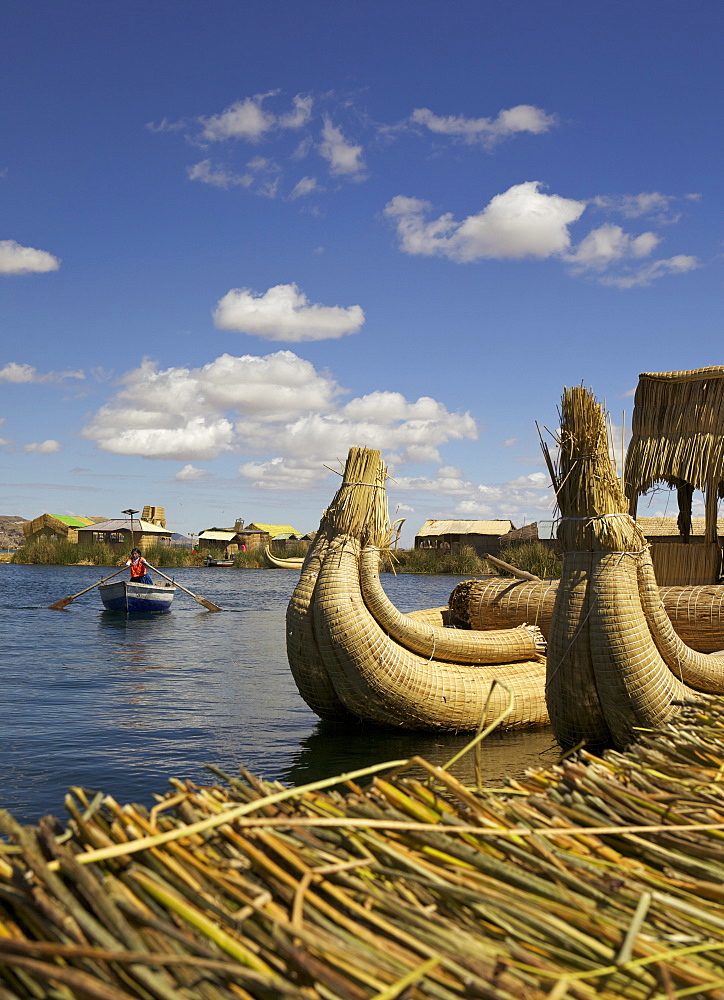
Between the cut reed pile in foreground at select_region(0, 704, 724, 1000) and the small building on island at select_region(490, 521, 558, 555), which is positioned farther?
the small building on island at select_region(490, 521, 558, 555)

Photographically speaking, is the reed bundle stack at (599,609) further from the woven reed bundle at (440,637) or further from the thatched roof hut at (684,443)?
the thatched roof hut at (684,443)

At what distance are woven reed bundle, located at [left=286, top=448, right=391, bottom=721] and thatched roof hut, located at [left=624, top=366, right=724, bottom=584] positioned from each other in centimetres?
638

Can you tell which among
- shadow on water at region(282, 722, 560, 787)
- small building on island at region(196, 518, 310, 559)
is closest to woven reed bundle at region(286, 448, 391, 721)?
shadow on water at region(282, 722, 560, 787)

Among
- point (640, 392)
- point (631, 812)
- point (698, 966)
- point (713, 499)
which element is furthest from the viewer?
point (640, 392)

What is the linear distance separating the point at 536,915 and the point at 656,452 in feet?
38.4

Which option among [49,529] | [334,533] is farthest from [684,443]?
[49,529]

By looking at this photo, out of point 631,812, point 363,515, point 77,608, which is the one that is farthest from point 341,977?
point 77,608

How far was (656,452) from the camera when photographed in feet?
42.1

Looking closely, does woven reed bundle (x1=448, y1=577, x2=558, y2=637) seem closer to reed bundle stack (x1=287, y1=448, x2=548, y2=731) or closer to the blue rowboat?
reed bundle stack (x1=287, y1=448, x2=548, y2=731)

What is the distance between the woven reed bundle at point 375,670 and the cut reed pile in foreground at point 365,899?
15.6 ft

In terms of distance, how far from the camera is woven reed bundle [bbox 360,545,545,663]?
789 centimetres

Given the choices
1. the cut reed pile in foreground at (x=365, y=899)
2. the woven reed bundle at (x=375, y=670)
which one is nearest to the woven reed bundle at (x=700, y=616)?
the woven reed bundle at (x=375, y=670)

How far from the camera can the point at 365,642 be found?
7.51 meters

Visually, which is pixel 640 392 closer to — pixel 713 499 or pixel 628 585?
pixel 713 499
